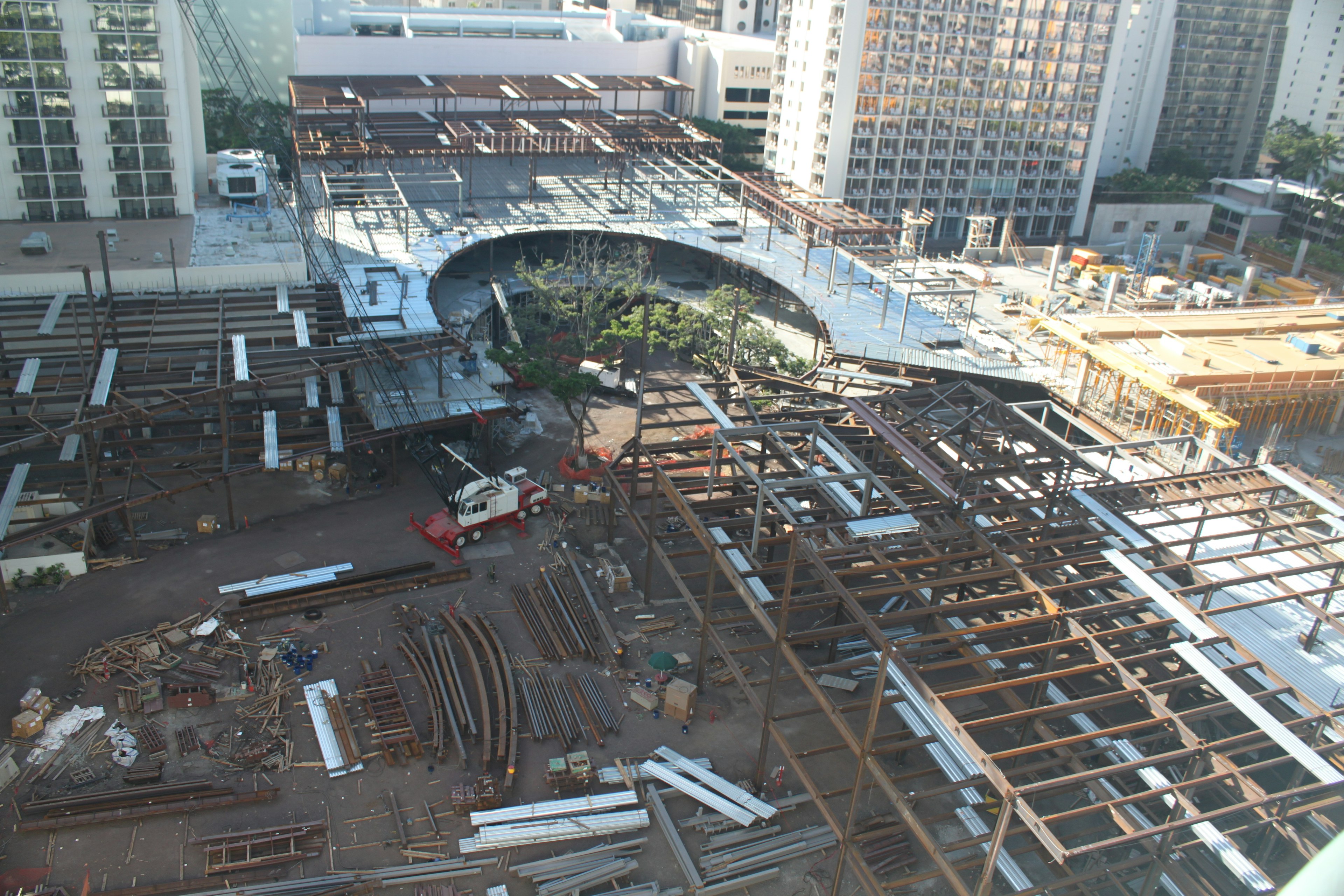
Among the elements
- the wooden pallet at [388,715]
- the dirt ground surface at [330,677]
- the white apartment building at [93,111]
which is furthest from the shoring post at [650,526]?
the white apartment building at [93,111]

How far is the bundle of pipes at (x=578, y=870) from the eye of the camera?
77.5 ft

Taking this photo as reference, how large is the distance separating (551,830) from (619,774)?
8.69 ft

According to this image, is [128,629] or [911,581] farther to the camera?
[128,629]

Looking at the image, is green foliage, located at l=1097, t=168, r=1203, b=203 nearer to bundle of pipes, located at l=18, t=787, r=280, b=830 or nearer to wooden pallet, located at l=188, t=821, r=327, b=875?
wooden pallet, located at l=188, t=821, r=327, b=875

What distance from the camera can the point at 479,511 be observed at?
36.8 meters

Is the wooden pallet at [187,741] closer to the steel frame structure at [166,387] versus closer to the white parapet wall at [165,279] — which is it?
the steel frame structure at [166,387]

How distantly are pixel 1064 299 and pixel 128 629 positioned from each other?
53.1m

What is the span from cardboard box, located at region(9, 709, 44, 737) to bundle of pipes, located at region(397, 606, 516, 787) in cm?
974

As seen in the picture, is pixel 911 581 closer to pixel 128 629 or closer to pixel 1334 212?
pixel 128 629

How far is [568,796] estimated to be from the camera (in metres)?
26.3


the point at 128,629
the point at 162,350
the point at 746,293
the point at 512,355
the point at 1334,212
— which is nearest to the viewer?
the point at 128,629

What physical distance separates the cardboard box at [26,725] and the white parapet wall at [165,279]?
913 inches

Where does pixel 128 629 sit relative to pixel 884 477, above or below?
below

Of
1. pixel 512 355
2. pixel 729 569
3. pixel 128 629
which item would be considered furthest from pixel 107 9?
pixel 729 569
